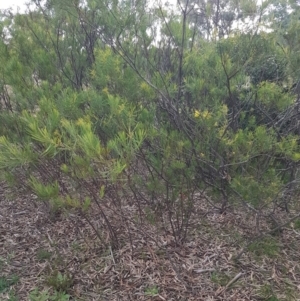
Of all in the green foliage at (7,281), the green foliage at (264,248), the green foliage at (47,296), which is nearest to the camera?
the green foliage at (47,296)

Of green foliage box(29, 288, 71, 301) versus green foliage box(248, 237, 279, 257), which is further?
green foliage box(248, 237, 279, 257)

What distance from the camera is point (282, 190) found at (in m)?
3.14

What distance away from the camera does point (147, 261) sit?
329 cm

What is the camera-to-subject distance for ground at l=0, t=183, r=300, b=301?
9.96 feet

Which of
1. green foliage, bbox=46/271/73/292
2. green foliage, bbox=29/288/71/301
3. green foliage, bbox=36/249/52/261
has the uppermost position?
green foliage, bbox=36/249/52/261

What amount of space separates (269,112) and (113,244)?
1833mm

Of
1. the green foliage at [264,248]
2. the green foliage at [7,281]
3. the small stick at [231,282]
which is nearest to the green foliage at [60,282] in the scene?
the green foliage at [7,281]

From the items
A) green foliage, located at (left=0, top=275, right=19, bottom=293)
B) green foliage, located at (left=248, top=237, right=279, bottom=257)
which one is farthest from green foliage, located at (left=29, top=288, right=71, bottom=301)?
green foliage, located at (left=248, top=237, right=279, bottom=257)

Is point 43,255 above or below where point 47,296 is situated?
above

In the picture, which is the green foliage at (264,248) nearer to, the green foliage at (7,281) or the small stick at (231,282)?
the small stick at (231,282)

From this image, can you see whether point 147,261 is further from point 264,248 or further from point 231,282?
point 264,248

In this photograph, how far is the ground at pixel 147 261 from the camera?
3035mm

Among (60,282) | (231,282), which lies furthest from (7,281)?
(231,282)

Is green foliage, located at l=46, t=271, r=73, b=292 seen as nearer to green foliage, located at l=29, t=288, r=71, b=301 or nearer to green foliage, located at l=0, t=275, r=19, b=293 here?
green foliage, located at l=29, t=288, r=71, b=301
